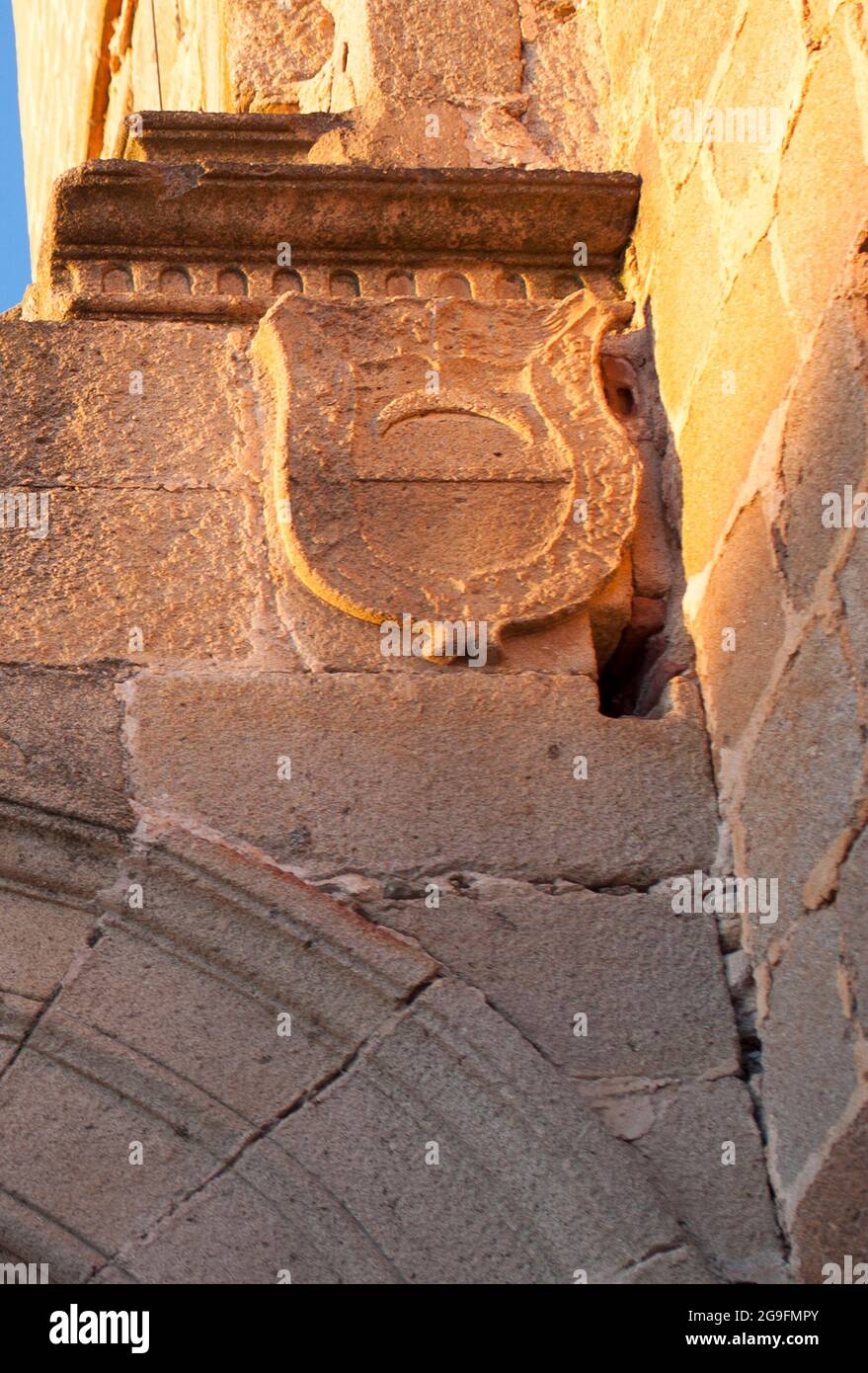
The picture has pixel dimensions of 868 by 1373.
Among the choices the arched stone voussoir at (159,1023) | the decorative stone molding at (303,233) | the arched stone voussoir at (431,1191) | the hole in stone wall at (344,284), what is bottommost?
the arched stone voussoir at (431,1191)

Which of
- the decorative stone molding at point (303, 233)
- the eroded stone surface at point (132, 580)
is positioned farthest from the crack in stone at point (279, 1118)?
the decorative stone molding at point (303, 233)

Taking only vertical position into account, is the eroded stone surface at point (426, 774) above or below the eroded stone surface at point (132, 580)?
below

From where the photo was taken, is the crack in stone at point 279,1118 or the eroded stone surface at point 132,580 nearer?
the crack in stone at point 279,1118

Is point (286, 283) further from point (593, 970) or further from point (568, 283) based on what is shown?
point (593, 970)

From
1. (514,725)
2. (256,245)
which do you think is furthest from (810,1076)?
(256,245)

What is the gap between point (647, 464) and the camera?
3562 mm

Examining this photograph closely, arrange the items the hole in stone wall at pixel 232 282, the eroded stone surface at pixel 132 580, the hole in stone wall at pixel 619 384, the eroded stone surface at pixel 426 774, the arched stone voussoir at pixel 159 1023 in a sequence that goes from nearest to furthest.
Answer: the arched stone voussoir at pixel 159 1023, the eroded stone surface at pixel 426 774, the eroded stone surface at pixel 132 580, the hole in stone wall at pixel 619 384, the hole in stone wall at pixel 232 282

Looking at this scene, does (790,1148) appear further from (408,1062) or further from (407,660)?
(407,660)

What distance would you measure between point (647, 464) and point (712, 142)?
578 millimetres

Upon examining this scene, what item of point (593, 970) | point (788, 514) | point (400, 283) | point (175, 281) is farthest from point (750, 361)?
point (175, 281)

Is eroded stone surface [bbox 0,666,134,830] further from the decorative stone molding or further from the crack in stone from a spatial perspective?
the decorative stone molding

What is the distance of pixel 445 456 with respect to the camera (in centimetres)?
340

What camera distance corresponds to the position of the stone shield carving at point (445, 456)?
10.7 feet

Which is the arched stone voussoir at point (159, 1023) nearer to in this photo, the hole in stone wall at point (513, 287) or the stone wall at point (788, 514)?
the stone wall at point (788, 514)
